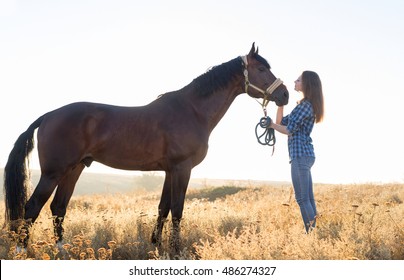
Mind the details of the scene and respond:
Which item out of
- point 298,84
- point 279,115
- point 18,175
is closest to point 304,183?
point 279,115

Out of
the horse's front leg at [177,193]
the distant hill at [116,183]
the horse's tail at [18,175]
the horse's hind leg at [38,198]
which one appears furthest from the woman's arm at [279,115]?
the distant hill at [116,183]

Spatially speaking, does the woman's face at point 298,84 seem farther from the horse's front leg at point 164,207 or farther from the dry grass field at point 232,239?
the horse's front leg at point 164,207

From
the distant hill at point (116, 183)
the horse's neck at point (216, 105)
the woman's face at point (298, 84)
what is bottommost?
the distant hill at point (116, 183)

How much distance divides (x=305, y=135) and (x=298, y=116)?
333mm

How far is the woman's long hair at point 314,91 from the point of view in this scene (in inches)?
218

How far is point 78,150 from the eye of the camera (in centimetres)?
546

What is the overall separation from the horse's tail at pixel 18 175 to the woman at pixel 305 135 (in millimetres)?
3887

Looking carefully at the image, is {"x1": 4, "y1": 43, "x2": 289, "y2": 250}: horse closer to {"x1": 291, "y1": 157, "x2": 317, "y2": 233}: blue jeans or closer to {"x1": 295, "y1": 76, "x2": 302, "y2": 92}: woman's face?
{"x1": 295, "y1": 76, "x2": 302, "y2": 92}: woman's face

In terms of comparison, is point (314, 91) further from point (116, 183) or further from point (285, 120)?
point (116, 183)

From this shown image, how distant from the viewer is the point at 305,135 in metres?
5.56

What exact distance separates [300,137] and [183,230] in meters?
2.50

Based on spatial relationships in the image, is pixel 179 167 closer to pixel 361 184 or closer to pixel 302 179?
pixel 302 179

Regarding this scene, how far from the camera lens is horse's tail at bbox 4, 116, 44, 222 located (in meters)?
5.53
